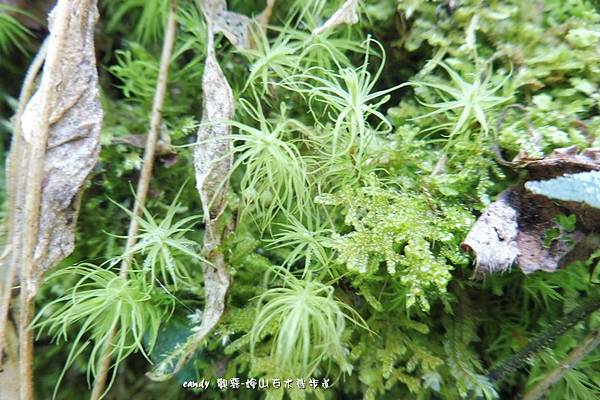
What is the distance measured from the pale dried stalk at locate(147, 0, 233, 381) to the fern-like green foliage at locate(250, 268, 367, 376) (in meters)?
0.09

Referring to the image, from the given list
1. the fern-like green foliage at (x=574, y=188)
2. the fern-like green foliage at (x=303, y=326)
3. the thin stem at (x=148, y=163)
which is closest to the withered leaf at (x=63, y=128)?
the thin stem at (x=148, y=163)

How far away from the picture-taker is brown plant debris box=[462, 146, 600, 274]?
2.64ft

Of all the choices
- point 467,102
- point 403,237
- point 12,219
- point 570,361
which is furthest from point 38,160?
point 570,361

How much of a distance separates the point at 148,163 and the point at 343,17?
1.51 feet

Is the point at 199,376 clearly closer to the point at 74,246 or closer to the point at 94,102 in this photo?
the point at 74,246

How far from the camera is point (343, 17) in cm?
97

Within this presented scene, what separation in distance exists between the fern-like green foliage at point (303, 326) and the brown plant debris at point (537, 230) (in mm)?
236

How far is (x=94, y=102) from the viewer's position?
0.90 meters

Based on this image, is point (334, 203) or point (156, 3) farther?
point (156, 3)

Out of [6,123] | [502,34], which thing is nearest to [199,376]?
[6,123]

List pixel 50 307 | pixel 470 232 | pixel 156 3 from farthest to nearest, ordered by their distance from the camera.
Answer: pixel 156 3
pixel 50 307
pixel 470 232

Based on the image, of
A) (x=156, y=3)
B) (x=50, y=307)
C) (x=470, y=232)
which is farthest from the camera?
(x=156, y=3)

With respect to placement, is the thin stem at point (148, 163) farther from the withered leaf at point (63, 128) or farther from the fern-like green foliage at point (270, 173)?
the fern-like green foliage at point (270, 173)

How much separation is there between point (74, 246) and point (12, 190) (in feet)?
0.47
